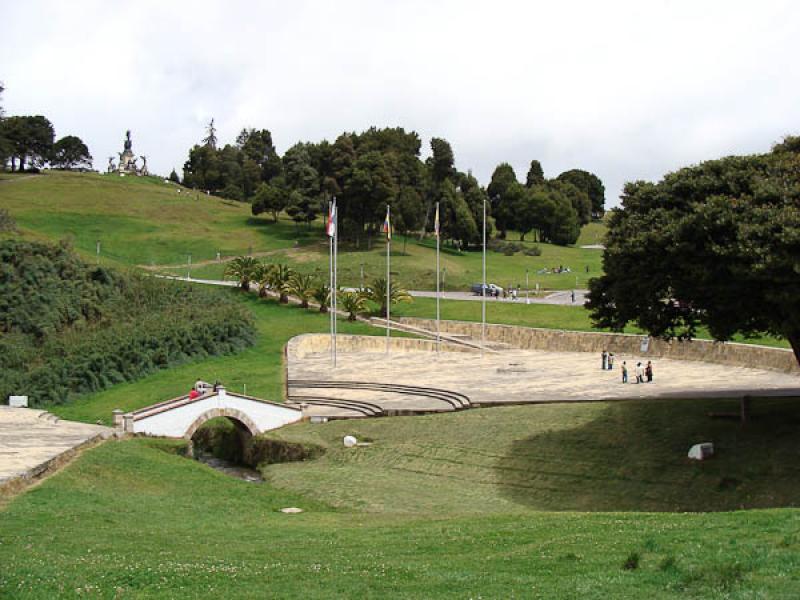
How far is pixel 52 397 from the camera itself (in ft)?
137

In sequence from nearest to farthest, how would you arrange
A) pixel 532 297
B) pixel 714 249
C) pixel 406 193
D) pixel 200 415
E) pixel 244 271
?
pixel 714 249, pixel 200 415, pixel 244 271, pixel 532 297, pixel 406 193

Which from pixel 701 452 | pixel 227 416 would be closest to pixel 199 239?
pixel 227 416

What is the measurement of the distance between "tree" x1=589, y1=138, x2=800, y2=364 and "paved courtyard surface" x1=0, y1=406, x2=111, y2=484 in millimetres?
17233

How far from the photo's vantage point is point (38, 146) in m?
128

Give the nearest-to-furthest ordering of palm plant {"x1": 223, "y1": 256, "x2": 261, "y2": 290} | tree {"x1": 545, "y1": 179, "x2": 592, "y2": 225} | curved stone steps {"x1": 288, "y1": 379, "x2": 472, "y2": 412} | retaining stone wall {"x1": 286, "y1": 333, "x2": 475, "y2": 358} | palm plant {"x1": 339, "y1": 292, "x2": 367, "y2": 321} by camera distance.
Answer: curved stone steps {"x1": 288, "y1": 379, "x2": 472, "y2": 412} < retaining stone wall {"x1": 286, "y1": 333, "x2": 475, "y2": 358} < palm plant {"x1": 339, "y1": 292, "x2": 367, "y2": 321} < palm plant {"x1": 223, "y1": 256, "x2": 261, "y2": 290} < tree {"x1": 545, "y1": 179, "x2": 592, "y2": 225}

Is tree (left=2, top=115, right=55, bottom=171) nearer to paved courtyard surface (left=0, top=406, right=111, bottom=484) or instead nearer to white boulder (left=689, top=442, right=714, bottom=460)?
paved courtyard surface (left=0, top=406, right=111, bottom=484)

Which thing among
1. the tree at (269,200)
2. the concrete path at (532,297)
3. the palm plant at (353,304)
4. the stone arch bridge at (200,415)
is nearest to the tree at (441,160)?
the tree at (269,200)

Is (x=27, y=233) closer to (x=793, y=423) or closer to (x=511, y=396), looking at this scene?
(x=511, y=396)

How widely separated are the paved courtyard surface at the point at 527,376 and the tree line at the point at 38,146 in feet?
263

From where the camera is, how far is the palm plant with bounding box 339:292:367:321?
6159cm

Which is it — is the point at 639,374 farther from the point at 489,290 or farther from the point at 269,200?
the point at 269,200

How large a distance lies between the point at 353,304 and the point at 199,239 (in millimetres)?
34462

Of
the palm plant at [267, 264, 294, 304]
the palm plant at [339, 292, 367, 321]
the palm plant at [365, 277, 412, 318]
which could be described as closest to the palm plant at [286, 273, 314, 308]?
the palm plant at [267, 264, 294, 304]

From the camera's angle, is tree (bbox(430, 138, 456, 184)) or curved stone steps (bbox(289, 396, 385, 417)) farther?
tree (bbox(430, 138, 456, 184))
